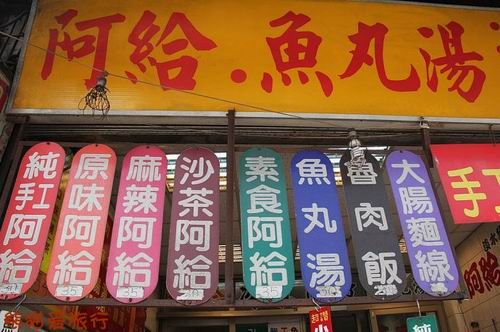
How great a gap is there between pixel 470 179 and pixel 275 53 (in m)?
2.34

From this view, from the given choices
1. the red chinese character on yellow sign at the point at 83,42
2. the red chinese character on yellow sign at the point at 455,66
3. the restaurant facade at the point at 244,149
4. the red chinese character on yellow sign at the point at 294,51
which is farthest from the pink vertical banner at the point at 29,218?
the red chinese character on yellow sign at the point at 455,66

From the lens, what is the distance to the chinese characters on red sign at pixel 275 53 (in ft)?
14.2

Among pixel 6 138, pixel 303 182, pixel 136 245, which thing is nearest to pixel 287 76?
pixel 303 182

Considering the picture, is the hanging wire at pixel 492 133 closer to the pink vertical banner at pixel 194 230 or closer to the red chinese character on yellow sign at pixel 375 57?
the red chinese character on yellow sign at pixel 375 57

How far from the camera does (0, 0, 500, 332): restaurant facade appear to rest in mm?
3180

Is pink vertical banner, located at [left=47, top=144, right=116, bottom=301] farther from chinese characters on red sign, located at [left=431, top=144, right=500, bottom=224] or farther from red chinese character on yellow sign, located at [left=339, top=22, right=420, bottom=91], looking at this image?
chinese characters on red sign, located at [left=431, top=144, right=500, bottom=224]

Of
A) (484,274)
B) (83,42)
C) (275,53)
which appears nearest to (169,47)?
(83,42)

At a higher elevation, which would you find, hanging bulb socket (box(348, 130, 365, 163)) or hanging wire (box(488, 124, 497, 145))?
hanging wire (box(488, 124, 497, 145))

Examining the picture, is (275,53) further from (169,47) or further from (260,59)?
(169,47)

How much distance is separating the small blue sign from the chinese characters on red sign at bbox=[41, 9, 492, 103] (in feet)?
3.27

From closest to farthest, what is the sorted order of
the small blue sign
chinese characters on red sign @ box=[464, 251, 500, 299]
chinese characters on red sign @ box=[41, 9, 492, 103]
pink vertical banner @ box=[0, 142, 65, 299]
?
pink vertical banner @ box=[0, 142, 65, 299] < the small blue sign < chinese characters on red sign @ box=[41, 9, 492, 103] < chinese characters on red sign @ box=[464, 251, 500, 299]

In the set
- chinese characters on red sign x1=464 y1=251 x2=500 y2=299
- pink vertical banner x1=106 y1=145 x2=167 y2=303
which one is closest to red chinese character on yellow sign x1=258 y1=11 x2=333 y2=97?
pink vertical banner x1=106 y1=145 x2=167 y2=303

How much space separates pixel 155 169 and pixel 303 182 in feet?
4.36

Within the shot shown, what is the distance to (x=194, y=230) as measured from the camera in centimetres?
337
